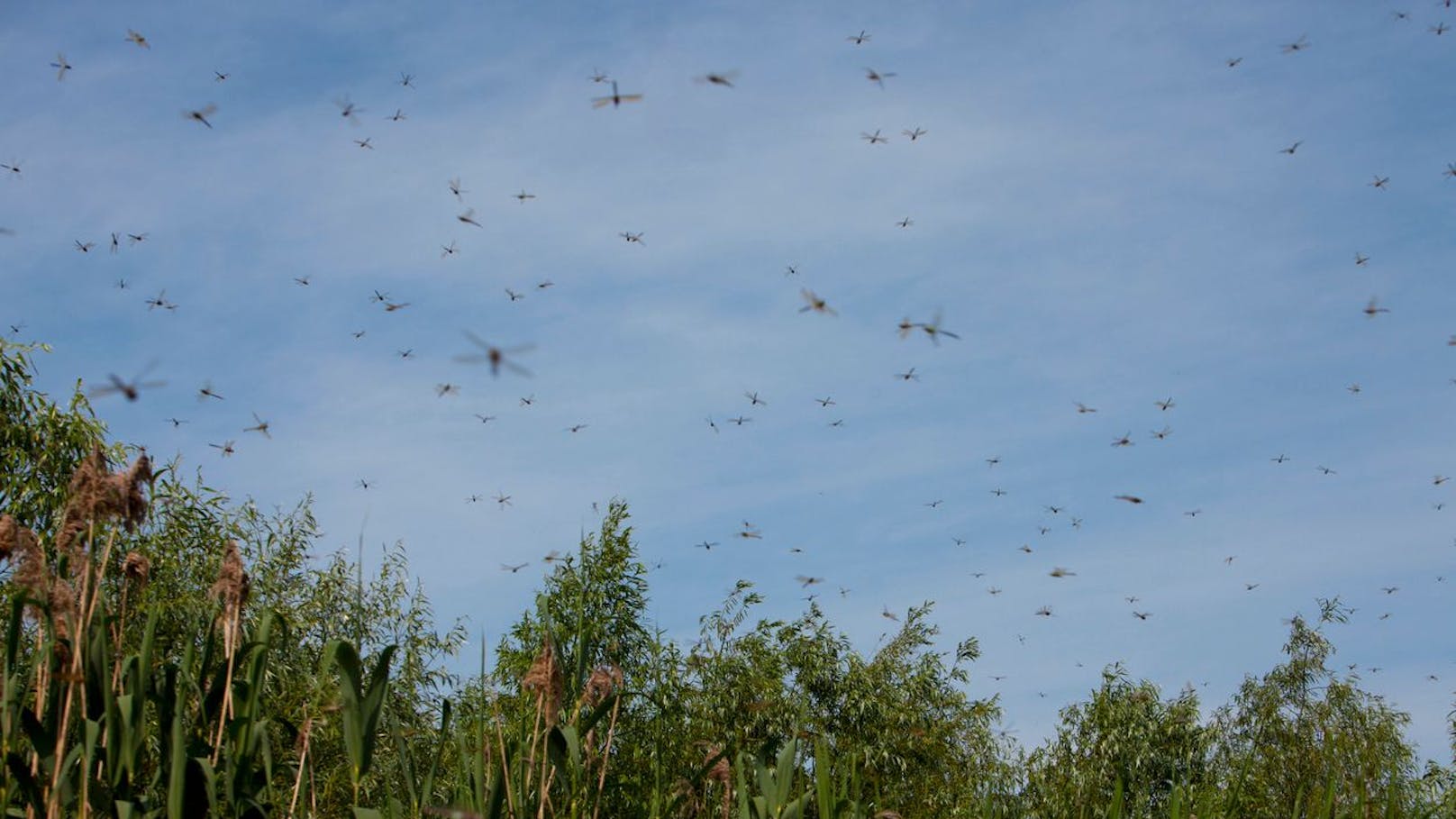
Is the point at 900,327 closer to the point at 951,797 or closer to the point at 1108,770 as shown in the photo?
the point at 951,797

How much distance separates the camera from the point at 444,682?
82.2 feet

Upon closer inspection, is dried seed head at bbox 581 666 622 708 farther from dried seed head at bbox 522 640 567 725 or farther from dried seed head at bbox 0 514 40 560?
dried seed head at bbox 0 514 40 560

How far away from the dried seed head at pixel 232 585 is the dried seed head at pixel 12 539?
625 mm

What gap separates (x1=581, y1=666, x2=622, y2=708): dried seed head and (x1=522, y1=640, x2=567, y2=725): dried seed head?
1.04ft

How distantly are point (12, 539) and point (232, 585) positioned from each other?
0.73 m

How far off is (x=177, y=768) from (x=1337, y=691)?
129ft

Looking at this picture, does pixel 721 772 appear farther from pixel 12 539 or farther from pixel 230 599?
pixel 12 539

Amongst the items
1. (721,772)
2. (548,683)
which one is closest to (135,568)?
(548,683)

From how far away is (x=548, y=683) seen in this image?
5.19 metres

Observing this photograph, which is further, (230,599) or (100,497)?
(230,599)

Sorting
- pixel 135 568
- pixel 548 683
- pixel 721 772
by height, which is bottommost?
pixel 721 772

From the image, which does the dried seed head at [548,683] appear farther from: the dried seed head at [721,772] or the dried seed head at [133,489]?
the dried seed head at [133,489]

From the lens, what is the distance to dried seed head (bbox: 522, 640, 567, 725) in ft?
17.0

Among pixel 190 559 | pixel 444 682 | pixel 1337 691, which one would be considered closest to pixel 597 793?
pixel 190 559
